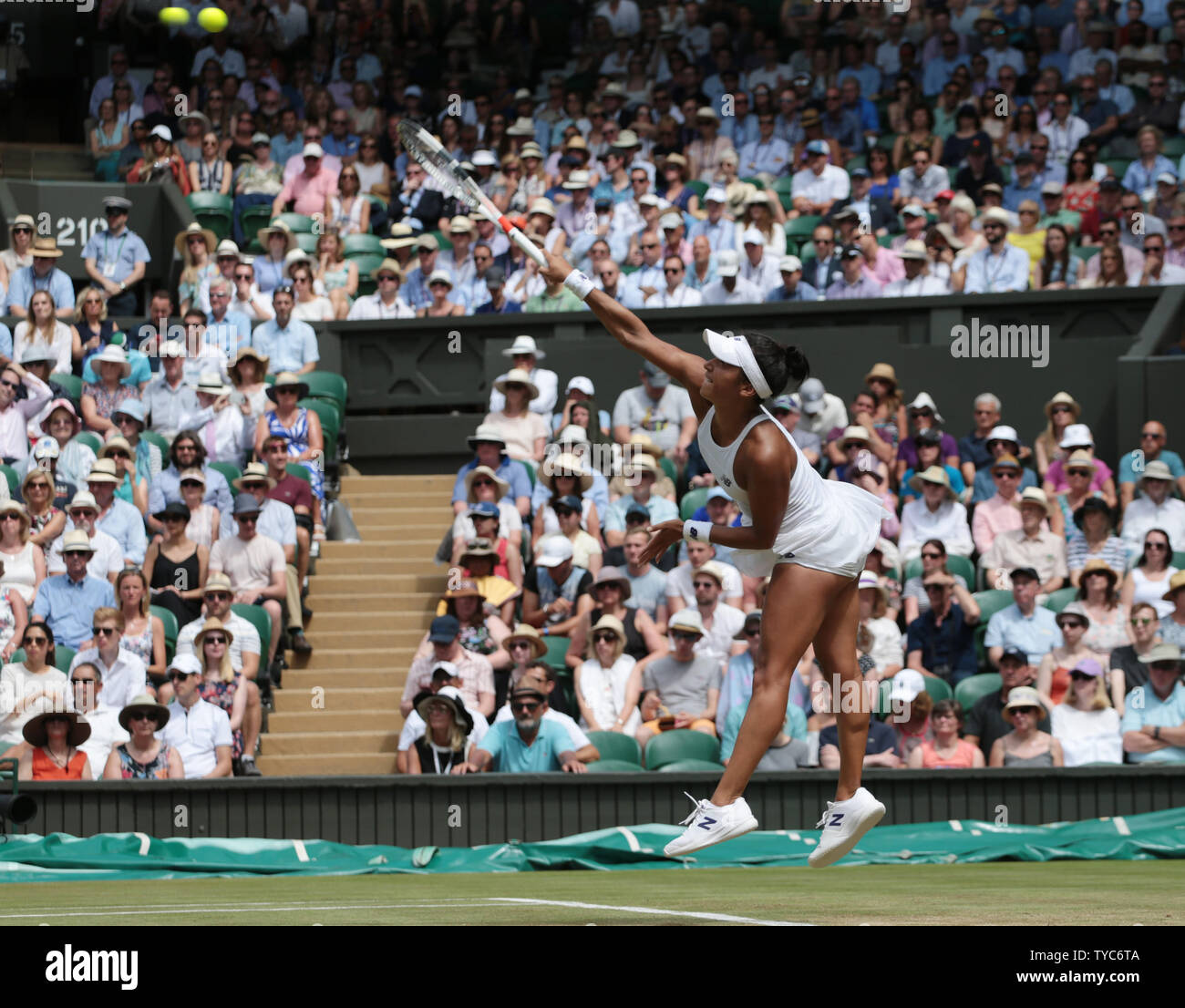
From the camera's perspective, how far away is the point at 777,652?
641 centimetres

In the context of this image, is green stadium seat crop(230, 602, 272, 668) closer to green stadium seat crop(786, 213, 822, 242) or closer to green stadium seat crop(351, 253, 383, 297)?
green stadium seat crop(351, 253, 383, 297)

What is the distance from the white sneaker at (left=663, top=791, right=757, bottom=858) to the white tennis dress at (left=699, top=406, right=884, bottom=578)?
33.7 inches

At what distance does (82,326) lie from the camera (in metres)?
16.0

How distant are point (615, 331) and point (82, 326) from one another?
10239 mm

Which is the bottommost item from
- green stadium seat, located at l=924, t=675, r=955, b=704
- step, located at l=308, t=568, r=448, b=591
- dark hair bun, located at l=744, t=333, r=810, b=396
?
green stadium seat, located at l=924, t=675, r=955, b=704

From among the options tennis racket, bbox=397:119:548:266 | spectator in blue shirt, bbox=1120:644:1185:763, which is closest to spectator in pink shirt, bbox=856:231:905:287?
spectator in blue shirt, bbox=1120:644:1185:763

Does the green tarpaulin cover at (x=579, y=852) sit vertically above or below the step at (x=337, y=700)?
below

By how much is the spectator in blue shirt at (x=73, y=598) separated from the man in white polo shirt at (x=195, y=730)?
1.10 metres

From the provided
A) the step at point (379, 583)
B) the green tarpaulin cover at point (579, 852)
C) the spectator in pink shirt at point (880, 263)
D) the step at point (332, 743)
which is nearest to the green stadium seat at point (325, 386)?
the step at point (379, 583)

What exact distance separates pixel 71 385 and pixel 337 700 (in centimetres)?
393

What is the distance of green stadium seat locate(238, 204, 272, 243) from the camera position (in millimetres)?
18469

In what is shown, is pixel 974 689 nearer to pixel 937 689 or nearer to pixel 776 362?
pixel 937 689

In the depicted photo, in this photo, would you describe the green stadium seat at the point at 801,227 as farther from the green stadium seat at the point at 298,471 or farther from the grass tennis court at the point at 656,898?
the grass tennis court at the point at 656,898

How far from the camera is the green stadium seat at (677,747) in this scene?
11.8 metres
